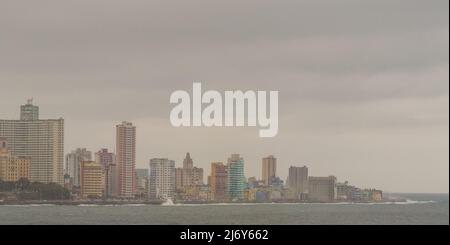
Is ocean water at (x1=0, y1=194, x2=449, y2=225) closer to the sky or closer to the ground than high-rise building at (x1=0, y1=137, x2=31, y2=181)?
closer to the ground

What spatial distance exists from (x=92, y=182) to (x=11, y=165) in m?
10.4

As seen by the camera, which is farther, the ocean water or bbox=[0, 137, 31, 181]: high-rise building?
bbox=[0, 137, 31, 181]: high-rise building

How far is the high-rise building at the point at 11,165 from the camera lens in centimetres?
10494

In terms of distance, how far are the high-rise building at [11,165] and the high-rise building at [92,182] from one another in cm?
643

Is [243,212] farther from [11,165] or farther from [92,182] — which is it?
[11,165]

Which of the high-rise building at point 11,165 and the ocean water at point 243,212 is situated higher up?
the high-rise building at point 11,165

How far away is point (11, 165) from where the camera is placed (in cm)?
10775

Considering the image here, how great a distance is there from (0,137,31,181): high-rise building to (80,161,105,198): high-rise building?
6.43 m

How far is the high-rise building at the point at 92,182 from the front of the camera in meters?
102

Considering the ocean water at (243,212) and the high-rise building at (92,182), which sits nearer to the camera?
the ocean water at (243,212)

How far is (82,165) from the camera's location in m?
98.9

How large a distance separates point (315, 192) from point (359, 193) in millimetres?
10347

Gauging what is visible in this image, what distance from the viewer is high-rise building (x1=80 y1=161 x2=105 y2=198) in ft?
335
